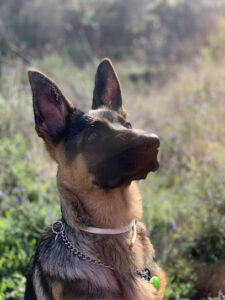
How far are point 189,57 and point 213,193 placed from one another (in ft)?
32.1

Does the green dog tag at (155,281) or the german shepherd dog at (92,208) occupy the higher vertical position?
the german shepherd dog at (92,208)

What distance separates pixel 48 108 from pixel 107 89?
0.58 m

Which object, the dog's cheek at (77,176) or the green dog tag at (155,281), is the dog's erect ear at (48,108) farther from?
the green dog tag at (155,281)

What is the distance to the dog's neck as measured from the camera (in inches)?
111

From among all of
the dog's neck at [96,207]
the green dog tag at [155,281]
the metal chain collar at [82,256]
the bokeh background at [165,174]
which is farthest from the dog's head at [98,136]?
the bokeh background at [165,174]

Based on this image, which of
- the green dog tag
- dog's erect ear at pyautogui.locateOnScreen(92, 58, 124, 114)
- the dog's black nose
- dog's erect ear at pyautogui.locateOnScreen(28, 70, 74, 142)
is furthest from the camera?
dog's erect ear at pyautogui.locateOnScreen(92, 58, 124, 114)

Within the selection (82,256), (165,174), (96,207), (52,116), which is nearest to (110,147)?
(96,207)

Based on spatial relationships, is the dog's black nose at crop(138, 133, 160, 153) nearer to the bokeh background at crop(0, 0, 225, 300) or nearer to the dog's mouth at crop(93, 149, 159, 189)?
the dog's mouth at crop(93, 149, 159, 189)

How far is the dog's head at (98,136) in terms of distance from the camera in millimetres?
2561

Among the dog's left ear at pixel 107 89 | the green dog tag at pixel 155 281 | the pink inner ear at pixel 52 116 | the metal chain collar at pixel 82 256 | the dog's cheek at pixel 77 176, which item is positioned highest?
the dog's left ear at pixel 107 89

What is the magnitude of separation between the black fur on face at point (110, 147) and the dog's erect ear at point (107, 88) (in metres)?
0.25

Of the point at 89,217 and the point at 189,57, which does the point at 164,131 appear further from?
the point at 189,57

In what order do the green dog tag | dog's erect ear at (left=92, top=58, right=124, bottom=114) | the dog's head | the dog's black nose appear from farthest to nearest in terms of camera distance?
1. dog's erect ear at (left=92, top=58, right=124, bottom=114)
2. the green dog tag
3. the dog's head
4. the dog's black nose

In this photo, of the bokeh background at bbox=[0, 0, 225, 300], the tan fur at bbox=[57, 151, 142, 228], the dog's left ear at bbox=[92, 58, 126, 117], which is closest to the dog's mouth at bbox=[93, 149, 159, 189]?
the tan fur at bbox=[57, 151, 142, 228]
